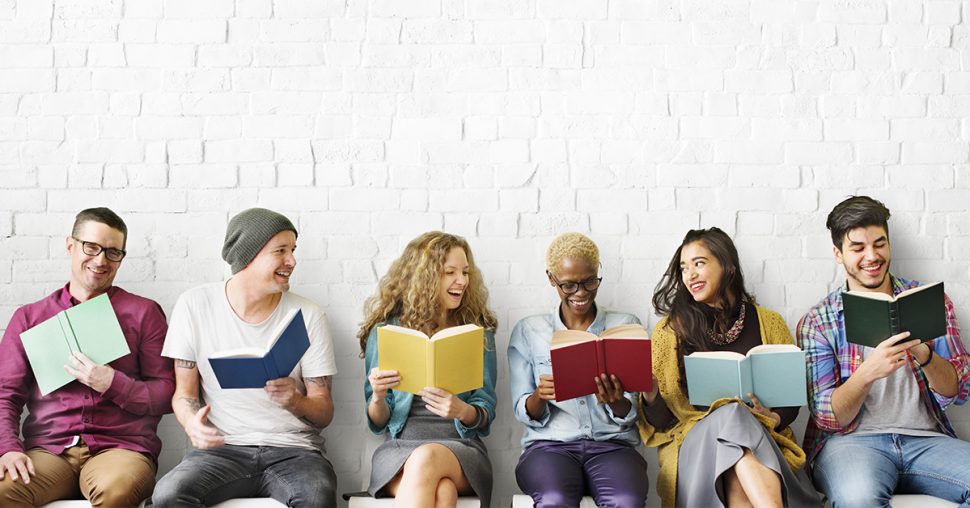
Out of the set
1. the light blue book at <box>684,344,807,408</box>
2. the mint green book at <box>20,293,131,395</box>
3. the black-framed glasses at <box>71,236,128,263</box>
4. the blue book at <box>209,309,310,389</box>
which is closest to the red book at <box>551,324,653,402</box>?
the light blue book at <box>684,344,807,408</box>

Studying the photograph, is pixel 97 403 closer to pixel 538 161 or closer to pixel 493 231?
pixel 493 231

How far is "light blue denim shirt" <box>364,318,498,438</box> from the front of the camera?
3293mm

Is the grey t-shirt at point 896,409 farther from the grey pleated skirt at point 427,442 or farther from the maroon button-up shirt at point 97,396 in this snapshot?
the maroon button-up shirt at point 97,396

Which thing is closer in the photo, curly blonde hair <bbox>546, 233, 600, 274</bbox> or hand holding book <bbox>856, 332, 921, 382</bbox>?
hand holding book <bbox>856, 332, 921, 382</bbox>

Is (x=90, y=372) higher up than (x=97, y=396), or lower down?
higher up

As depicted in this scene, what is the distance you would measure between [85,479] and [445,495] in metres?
1.23

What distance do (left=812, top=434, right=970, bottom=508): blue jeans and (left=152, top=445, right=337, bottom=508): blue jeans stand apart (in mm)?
1708

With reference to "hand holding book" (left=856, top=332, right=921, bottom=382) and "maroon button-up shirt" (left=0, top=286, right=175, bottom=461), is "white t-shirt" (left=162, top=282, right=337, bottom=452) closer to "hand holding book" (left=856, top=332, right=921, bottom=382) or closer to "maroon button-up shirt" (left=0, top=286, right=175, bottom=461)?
"maroon button-up shirt" (left=0, top=286, right=175, bottom=461)

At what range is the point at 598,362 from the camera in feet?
9.57

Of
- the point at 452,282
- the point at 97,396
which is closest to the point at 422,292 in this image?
the point at 452,282

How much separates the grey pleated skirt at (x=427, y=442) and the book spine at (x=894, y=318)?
143cm

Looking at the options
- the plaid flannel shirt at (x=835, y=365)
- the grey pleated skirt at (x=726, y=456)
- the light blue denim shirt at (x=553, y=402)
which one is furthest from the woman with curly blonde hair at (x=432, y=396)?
the plaid flannel shirt at (x=835, y=365)

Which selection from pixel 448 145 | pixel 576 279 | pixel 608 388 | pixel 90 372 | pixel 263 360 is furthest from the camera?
pixel 448 145

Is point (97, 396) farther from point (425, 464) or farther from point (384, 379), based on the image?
point (425, 464)
